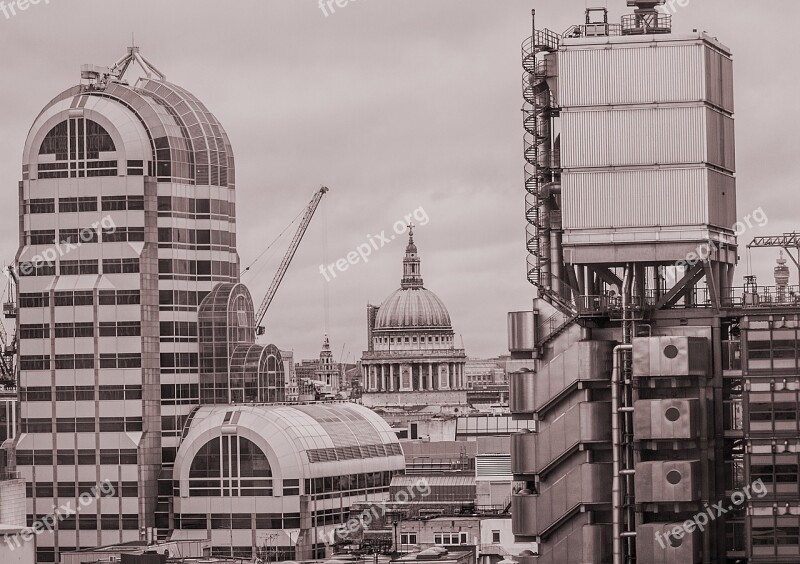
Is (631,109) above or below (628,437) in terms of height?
above

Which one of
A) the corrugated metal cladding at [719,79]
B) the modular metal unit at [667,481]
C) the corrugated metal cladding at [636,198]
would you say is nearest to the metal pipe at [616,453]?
the modular metal unit at [667,481]

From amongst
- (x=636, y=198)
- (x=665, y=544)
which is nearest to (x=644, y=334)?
(x=636, y=198)

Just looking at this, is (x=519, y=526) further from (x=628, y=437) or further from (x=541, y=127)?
(x=541, y=127)

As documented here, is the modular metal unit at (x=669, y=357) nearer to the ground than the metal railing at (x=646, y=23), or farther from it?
nearer to the ground

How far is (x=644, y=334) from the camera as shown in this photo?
11988 centimetres

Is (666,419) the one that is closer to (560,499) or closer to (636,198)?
(560,499)

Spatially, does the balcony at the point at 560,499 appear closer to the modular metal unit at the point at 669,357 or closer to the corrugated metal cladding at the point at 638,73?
the modular metal unit at the point at 669,357

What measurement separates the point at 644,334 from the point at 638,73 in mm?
14918

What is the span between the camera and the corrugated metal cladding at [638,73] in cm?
12138

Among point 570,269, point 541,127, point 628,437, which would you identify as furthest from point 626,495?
point 541,127

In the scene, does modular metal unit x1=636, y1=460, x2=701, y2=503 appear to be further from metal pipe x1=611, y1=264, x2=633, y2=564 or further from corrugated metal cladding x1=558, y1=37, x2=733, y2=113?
corrugated metal cladding x1=558, y1=37, x2=733, y2=113

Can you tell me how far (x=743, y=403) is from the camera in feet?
383

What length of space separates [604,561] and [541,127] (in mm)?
25698

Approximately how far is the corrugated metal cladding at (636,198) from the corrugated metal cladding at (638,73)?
13.9 ft
